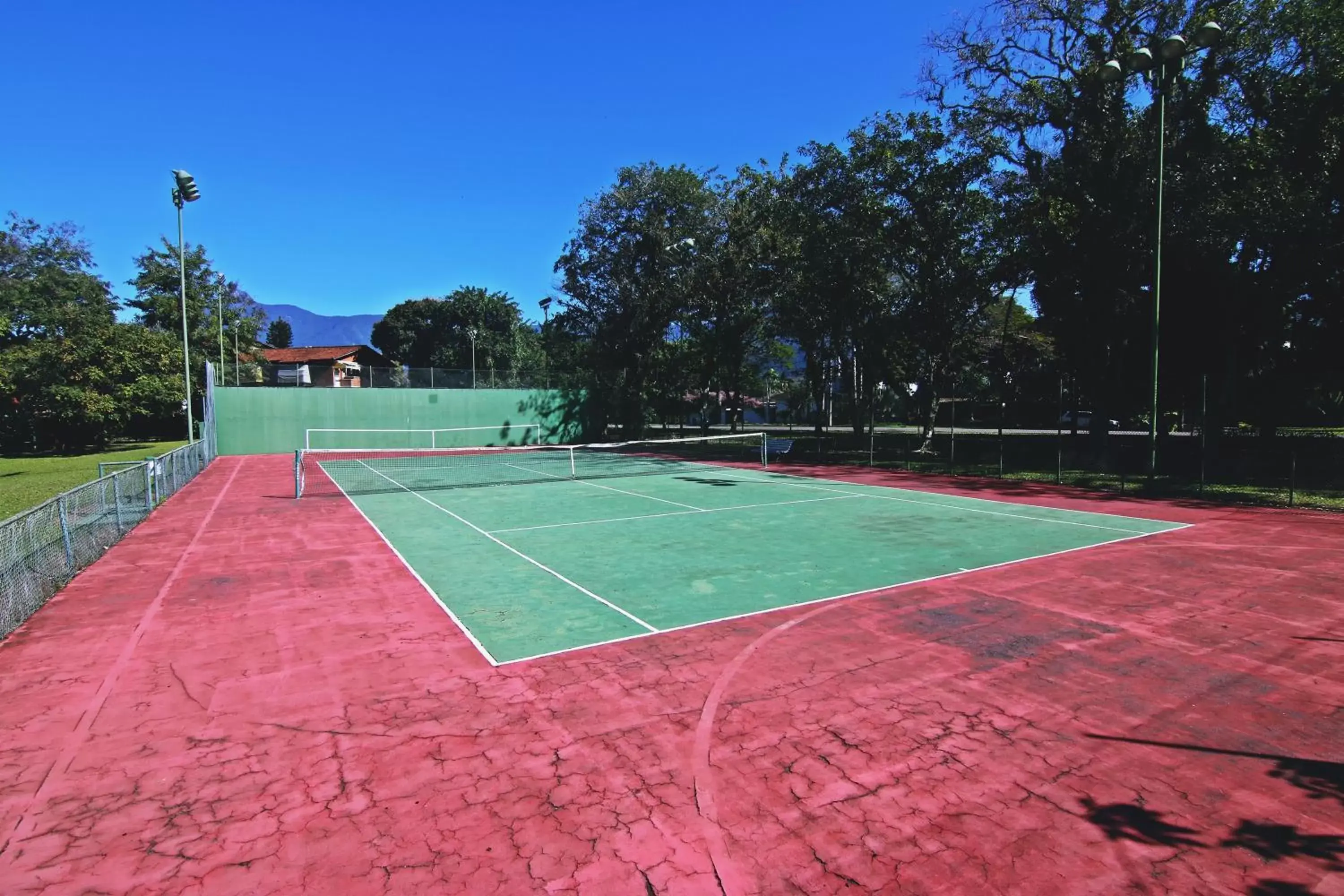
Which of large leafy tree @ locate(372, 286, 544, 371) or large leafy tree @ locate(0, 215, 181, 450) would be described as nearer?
large leafy tree @ locate(0, 215, 181, 450)

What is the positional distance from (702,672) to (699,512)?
9.21 meters

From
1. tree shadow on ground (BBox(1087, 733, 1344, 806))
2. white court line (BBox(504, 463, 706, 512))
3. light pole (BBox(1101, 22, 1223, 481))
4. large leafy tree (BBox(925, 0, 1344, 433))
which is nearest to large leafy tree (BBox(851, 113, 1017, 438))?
large leafy tree (BBox(925, 0, 1344, 433))

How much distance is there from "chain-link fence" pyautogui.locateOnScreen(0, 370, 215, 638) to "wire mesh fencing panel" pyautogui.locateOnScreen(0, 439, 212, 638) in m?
0.01

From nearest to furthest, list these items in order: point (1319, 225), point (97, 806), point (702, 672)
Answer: point (97, 806)
point (702, 672)
point (1319, 225)

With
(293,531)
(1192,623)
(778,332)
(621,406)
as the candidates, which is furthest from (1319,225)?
(621,406)

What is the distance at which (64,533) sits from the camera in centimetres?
1005

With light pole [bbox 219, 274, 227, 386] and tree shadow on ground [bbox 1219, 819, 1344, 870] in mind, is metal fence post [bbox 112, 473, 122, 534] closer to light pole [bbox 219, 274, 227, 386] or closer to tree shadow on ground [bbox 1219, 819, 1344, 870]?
tree shadow on ground [bbox 1219, 819, 1344, 870]

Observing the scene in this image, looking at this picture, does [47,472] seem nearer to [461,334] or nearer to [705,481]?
[705,481]

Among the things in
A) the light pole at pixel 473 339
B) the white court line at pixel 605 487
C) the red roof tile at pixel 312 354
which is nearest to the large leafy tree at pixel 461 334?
the light pole at pixel 473 339

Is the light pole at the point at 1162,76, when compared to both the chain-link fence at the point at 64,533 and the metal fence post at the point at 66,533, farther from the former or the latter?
the metal fence post at the point at 66,533

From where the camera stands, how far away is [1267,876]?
368 cm

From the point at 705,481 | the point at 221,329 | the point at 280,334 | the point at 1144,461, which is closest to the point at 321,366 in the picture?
the point at 221,329

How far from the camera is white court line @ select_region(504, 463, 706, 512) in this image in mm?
16812

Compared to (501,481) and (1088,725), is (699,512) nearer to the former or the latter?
(501,481)
